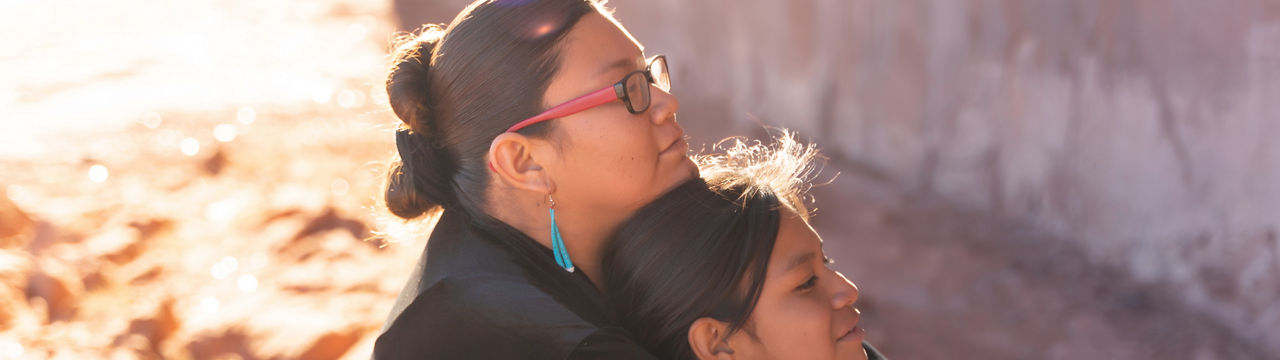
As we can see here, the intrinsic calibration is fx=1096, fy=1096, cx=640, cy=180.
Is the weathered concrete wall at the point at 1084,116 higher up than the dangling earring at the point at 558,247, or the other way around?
the weathered concrete wall at the point at 1084,116

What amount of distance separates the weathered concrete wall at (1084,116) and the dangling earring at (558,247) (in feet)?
5.24

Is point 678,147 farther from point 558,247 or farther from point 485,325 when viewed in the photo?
point 485,325

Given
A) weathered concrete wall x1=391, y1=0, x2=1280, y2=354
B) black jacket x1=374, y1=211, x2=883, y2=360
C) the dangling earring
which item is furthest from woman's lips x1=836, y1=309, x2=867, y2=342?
weathered concrete wall x1=391, y1=0, x2=1280, y2=354

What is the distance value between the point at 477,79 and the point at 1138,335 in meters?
2.67

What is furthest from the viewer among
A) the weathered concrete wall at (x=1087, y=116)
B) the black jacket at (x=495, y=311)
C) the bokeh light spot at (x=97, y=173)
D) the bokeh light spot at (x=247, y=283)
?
the bokeh light spot at (x=97, y=173)

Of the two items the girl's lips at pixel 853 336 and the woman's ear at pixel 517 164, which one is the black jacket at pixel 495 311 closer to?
the woman's ear at pixel 517 164

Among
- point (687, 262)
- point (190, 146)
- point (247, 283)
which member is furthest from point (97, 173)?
point (687, 262)

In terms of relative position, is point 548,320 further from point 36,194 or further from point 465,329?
point 36,194

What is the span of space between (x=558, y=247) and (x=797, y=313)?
0.45 m

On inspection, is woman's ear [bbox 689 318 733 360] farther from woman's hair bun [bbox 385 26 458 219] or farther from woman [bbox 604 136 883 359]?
woman's hair bun [bbox 385 26 458 219]

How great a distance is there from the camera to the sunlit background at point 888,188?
11.3 feet

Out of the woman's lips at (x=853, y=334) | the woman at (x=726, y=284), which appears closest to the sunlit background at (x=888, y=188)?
the woman at (x=726, y=284)

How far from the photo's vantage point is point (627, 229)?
202 centimetres

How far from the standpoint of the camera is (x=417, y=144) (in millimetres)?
2045
